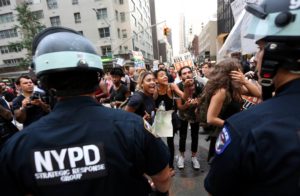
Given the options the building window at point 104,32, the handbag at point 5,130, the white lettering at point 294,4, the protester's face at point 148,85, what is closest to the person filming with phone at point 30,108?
the handbag at point 5,130

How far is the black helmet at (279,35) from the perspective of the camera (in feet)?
3.48

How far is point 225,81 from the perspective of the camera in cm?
325

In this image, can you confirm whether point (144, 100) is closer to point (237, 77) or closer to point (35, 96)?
point (237, 77)

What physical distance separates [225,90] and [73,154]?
246 centimetres

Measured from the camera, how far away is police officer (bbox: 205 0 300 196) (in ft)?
3.35

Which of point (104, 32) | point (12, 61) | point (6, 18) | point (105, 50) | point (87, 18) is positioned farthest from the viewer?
point (12, 61)

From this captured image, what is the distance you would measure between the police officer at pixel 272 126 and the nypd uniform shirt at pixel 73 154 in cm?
56

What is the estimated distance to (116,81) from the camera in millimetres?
5359

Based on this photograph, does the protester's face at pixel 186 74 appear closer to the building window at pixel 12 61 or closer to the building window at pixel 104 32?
the building window at pixel 104 32

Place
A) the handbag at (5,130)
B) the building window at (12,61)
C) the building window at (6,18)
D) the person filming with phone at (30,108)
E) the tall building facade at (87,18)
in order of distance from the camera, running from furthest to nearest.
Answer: the building window at (12,61)
the building window at (6,18)
the tall building facade at (87,18)
the person filming with phone at (30,108)
the handbag at (5,130)

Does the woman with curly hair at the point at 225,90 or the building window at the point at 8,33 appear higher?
the building window at the point at 8,33

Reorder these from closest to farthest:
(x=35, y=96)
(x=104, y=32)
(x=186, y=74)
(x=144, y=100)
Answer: (x=144, y=100)
(x=35, y=96)
(x=186, y=74)
(x=104, y=32)

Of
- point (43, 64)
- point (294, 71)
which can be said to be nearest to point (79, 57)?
point (43, 64)

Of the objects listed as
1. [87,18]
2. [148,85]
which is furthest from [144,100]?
[87,18]
